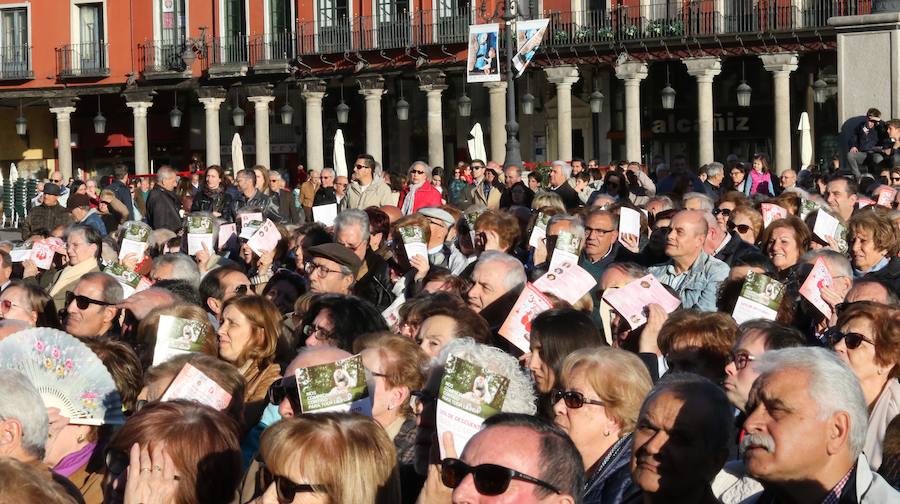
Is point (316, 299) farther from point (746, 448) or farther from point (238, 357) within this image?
point (746, 448)

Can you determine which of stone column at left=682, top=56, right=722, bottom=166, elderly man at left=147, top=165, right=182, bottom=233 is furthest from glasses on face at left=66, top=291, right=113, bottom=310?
stone column at left=682, top=56, right=722, bottom=166

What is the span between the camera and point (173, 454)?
4906mm

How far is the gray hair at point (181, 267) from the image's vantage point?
386 inches

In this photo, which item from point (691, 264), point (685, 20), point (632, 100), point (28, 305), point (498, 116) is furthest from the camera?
point (498, 116)

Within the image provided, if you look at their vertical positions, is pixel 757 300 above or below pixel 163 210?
below

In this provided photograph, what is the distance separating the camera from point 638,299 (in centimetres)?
739

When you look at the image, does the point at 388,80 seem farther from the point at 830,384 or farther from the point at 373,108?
the point at 830,384

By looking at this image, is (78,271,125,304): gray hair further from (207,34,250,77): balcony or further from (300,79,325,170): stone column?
(207,34,250,77): balcony

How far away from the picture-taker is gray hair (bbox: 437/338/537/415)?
5.37 meters

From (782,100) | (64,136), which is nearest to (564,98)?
(782,100)

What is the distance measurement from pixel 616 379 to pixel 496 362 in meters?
0.44

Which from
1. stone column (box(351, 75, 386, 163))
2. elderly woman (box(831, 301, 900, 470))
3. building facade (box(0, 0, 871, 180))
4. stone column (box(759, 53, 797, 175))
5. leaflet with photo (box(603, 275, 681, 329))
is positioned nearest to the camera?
elderly woman (box(831, 301, 900, 470))

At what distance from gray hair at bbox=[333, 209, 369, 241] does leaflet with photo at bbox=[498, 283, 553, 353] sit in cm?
315

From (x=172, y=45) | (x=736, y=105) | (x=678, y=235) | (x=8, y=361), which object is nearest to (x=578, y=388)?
(x=8, y=361)
